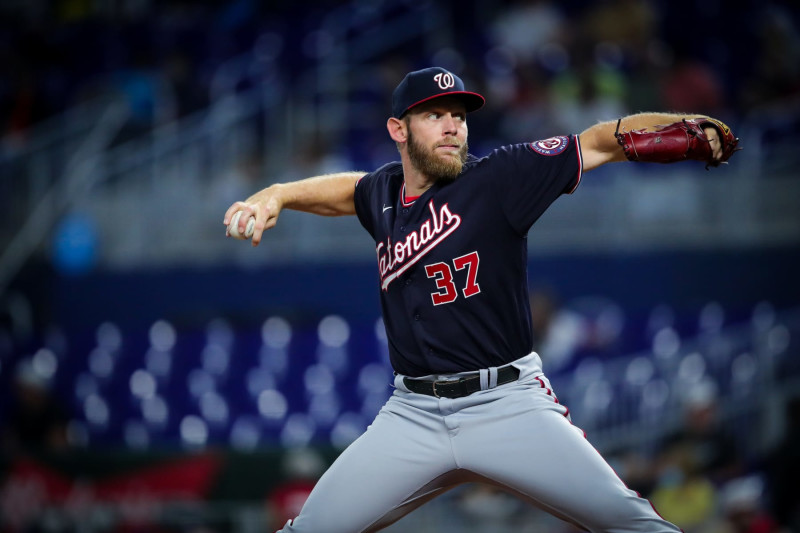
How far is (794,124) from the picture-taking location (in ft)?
30.1

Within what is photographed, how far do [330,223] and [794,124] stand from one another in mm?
4114

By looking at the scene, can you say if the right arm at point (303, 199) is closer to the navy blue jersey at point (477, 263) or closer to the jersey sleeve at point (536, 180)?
the navy blue jersey at point (477, 263)

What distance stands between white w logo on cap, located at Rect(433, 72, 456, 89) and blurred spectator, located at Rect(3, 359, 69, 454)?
5.72m

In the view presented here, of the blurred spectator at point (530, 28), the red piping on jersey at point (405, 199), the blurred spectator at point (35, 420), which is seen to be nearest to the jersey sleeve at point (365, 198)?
the red piping on jersey at point (405, 199)

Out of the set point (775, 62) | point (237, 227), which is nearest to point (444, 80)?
point (237, 227)

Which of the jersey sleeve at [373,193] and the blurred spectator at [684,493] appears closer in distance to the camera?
the jersey sleeve at [373,193]

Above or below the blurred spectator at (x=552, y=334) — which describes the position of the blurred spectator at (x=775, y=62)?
above

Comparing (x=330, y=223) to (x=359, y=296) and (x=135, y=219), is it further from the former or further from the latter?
(x=135, y=219)

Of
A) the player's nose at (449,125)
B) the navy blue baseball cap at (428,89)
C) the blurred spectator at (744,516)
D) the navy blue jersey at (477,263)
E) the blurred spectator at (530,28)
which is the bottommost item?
the blurred spectator at (744,516)

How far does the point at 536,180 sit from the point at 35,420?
6030mm

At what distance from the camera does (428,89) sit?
151 inches

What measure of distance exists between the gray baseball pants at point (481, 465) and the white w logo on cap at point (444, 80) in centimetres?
102

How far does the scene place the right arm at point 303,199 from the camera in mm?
3713

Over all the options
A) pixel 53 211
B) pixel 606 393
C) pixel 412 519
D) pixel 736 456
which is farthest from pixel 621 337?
pixel 53 211
